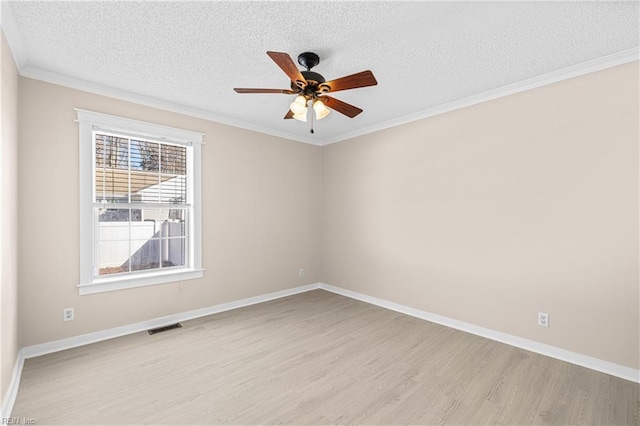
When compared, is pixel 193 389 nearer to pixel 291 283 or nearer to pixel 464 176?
pixel 291 283

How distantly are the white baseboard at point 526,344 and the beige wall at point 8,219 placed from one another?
3.80 metres

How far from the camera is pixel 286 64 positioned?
6.64 feet

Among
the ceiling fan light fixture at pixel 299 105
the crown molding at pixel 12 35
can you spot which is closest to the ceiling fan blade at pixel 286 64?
the ceiling fan light fixture at pixel 299 105

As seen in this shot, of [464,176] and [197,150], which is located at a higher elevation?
[197,150]

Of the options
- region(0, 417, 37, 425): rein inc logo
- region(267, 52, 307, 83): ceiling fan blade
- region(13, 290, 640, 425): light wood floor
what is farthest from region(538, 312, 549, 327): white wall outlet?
region(0, 417, 37, 425): rein inc logo

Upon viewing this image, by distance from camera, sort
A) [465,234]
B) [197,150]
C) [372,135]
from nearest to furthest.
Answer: [465,234] < [197,150] < [372,135]

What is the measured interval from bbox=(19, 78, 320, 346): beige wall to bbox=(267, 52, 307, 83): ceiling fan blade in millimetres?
2130

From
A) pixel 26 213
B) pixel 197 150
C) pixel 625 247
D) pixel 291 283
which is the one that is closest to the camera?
pixel 625 247

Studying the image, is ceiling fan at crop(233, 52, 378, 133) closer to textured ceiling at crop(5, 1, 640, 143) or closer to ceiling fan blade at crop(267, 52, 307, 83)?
ceiling fan blade at crop(267, 52, 307, 83)

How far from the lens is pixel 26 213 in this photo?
2.71 metres

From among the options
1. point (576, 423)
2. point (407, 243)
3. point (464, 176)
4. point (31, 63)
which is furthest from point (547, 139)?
point (31, 63)

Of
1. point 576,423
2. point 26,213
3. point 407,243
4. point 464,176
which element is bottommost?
point 576,423

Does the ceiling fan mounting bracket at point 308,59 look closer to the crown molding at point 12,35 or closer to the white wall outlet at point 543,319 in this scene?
the crown molding at point 12,35

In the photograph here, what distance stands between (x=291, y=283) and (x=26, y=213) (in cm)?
328
